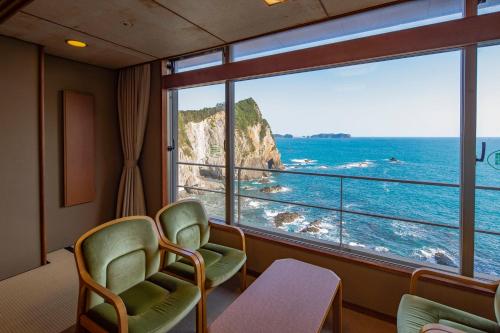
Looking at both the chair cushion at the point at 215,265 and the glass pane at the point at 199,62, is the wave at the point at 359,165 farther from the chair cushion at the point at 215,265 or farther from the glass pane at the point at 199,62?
the chair cushion at the point at 215,265

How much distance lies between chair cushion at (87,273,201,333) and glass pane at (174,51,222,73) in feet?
6.82

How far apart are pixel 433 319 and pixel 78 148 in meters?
3.54

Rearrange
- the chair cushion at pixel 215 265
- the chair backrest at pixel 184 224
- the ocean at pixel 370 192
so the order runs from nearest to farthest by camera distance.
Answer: the chair cushion at pixel 215 265
the chair backrest at pixel 184 224
the ocean at pixel 370 192

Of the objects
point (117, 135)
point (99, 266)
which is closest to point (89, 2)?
point (99, 266)

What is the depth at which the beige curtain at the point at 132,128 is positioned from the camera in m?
2.98

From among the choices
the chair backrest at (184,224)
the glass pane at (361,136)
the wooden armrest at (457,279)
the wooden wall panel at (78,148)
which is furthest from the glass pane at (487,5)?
the wooden wall panel at (78,148)

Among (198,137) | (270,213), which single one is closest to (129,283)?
(198,137)

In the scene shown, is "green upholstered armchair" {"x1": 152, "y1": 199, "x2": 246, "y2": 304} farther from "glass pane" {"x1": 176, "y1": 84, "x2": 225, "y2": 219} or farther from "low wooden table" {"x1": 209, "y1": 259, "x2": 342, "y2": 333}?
"glass pane" {"x1": 176, "y1": 84, "x2": 225, "y2": 219}

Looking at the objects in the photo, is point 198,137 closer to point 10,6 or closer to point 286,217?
point 10,6

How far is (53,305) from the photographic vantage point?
5.99ft

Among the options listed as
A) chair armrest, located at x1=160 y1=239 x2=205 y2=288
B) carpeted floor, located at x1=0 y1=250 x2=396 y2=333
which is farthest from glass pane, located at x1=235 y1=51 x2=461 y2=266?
chair armrest, located at x1=160 y1=239 x2=205 y2=288

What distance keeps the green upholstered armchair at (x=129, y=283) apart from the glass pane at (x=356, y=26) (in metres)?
1.84

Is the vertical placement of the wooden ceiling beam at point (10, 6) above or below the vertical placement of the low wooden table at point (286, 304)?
above

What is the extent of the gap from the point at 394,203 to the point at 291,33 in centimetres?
1061
